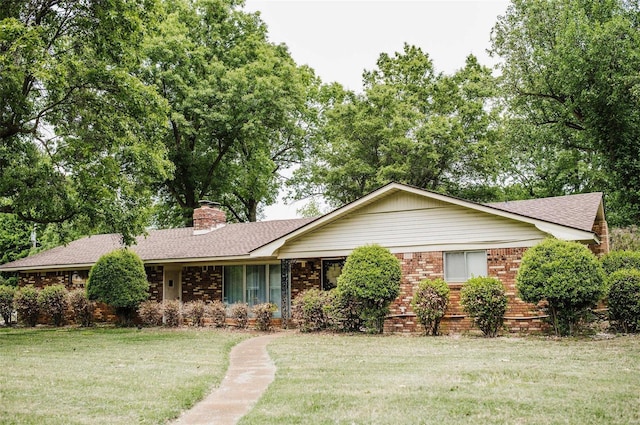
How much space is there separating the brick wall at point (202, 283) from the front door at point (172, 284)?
0.33 meters

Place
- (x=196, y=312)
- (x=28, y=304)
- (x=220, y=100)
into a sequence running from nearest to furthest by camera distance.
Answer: (x=196, y=312), (x=28, y=304), (x=220, y=100)

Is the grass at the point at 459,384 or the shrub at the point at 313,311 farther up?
the shrub at the point at 313,311

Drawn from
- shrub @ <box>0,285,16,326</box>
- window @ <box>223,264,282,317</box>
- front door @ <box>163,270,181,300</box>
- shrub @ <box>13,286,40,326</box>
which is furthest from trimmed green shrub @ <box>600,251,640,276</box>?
shrub @ <box>0,285,16,326</box>

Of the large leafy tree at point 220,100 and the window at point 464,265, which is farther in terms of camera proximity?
the large leafy tree at point 220,100

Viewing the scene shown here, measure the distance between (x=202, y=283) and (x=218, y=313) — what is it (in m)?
2.43

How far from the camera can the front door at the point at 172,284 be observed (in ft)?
72.5

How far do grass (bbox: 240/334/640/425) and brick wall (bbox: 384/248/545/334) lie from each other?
8.34 feet

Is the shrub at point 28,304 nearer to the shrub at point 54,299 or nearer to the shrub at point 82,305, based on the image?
the shrub at point 54,299

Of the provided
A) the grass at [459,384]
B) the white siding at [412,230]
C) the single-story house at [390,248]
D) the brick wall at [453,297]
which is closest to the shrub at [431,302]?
the brick wall at [453,297]

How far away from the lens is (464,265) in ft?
53.6

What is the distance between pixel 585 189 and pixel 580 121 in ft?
23.3

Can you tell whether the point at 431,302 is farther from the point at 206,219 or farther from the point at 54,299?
the point at 54,299

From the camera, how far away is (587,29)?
24625 mm

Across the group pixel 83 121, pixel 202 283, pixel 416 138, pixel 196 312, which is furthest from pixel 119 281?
pixel 416 138
